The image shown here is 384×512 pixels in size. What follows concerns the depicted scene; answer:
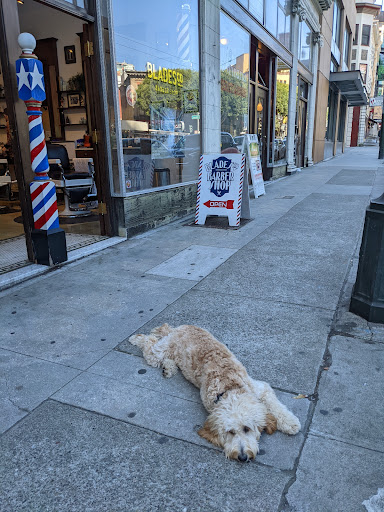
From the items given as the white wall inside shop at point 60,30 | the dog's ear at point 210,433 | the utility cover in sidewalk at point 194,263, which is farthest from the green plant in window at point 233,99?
the dog's ear at point 210,433

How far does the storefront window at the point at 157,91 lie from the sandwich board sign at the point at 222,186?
0.86 m

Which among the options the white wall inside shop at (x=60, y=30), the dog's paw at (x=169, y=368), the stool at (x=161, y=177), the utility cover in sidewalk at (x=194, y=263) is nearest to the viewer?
the dog's paw at (x=169, y=368)

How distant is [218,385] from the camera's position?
234 centimetres

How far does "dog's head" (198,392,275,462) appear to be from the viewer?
2025 mm

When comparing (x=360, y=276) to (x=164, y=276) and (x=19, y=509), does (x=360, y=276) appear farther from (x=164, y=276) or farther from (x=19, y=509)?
(x=19, y=509)

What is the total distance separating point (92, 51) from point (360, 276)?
4978mm

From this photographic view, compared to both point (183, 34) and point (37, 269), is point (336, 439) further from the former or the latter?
point (183, 34)

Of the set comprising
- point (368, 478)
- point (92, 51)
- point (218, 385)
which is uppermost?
point (92, 51)

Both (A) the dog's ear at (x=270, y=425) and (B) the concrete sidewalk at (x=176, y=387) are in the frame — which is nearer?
(B) the concrete sidewalk at (x=176, y=387)

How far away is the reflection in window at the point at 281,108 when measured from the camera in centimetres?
1391

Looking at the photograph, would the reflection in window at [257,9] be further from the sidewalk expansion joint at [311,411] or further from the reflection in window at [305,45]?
the sidewalk expansion joint at [311,411]

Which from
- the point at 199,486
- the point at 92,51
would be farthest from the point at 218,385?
the point at 92,51

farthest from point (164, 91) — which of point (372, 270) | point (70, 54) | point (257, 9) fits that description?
point (372, 270)

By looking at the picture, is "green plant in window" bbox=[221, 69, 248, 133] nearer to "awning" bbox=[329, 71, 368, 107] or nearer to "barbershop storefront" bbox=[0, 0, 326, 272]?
"barbershop storefront" bbox=[0, 0, 326, 272]
